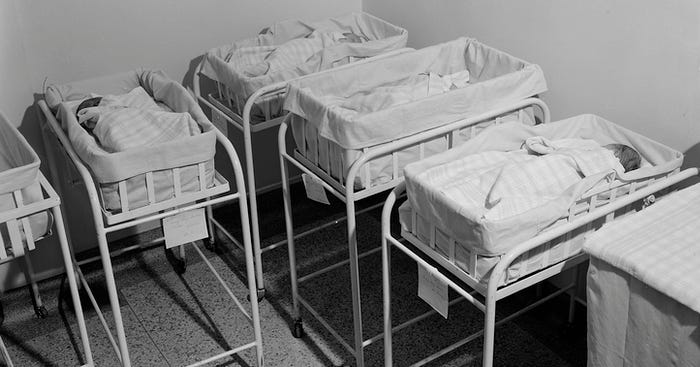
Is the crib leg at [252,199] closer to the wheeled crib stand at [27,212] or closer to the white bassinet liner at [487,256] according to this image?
the wheeled crib stand at [27,212]

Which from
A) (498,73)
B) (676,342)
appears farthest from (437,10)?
(676,342)

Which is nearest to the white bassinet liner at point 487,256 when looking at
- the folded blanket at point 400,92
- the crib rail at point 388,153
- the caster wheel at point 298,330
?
the crib rail at point 388,153

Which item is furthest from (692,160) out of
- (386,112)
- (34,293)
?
(34,293)

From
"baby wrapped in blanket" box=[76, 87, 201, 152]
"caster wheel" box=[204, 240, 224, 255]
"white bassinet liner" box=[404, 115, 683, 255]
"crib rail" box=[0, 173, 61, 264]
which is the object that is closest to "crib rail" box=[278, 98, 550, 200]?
"white bassinet liner" box=[404, 115, 683, 255]

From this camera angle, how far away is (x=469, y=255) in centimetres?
175

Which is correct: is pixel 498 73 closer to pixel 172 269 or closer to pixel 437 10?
pixel 437 10

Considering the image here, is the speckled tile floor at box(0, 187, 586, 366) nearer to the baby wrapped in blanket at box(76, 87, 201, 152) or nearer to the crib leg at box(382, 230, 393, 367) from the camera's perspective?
the crib leg at box(382, 230, 393, 367)

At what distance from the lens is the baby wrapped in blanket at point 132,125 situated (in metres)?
2.12

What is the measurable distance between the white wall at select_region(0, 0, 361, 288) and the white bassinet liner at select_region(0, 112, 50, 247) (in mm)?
377

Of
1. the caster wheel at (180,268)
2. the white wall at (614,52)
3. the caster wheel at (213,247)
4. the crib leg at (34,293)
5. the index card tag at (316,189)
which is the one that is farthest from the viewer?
the caster wheel at (213,247)

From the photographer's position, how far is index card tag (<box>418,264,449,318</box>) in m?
1.79

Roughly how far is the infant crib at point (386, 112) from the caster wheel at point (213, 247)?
1.92 ft

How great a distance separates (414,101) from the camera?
2.13 m

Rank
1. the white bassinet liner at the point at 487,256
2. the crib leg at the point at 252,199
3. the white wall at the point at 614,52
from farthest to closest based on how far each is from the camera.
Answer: the crib leg at the point at 252,199 → the white wall at the point at 614,52 → the white bassinet liner at the point at 487,256
